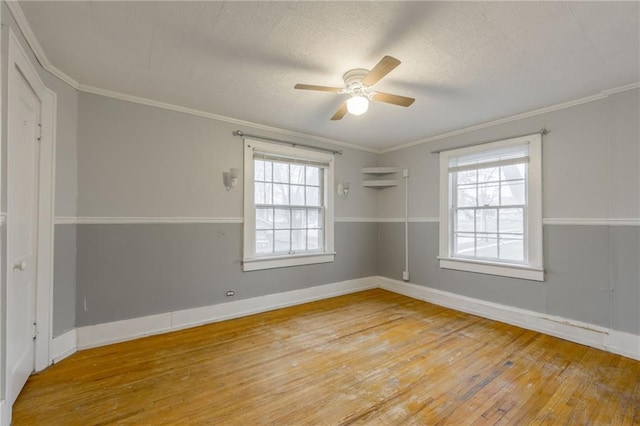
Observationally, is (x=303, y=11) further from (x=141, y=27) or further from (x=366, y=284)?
(x=366, y=284)

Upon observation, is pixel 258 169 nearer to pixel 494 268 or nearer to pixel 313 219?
pixel 313 219

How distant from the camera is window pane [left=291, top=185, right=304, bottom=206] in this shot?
3963mm

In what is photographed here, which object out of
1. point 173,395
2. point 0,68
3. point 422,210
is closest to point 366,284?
point 422,210

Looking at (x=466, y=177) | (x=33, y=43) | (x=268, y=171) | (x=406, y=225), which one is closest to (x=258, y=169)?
(x=268, y=171)

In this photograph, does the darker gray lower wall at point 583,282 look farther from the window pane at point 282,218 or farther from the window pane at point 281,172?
the window pane at point 281,172

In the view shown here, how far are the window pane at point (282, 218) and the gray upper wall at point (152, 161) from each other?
53 centimetres

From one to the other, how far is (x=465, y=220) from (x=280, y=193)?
2536 mm

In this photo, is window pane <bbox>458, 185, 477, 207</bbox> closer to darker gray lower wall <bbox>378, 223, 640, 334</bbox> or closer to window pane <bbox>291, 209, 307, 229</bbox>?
darker gray lower wall <bbox>378, 223, 640, 334</bbox>

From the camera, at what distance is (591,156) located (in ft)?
9.05

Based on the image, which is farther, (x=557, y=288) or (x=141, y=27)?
→ (x=557, y=288)

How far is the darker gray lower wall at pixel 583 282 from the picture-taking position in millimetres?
2535

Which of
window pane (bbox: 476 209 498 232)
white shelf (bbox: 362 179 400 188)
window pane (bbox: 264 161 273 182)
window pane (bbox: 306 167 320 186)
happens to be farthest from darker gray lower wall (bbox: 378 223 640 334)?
window pane (bbox: 264 161 273 182)

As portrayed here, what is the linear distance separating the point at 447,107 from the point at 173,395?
3.54 m

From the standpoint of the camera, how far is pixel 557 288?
295 centimetres
